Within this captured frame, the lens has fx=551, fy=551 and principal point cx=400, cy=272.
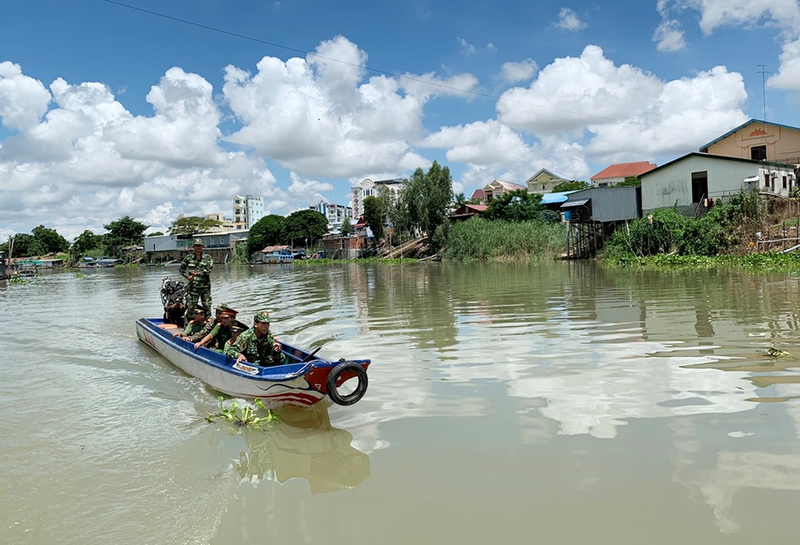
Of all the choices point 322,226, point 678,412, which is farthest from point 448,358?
point 322,226

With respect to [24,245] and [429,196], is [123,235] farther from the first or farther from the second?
[429,196]

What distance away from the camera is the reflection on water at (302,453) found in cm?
523

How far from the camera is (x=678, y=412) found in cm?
612

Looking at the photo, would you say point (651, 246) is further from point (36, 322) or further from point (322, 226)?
point (322, 226)

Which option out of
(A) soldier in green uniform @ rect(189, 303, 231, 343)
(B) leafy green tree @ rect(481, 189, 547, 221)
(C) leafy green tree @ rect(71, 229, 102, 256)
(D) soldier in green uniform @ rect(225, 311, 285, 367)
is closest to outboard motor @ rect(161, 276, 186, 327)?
(A) soldier in green uniform @ rect(189, 303, 231, 343)

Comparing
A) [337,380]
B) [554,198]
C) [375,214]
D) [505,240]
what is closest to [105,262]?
[375,214]

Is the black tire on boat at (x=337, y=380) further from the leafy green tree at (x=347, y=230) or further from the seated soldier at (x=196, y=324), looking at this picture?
the leafy green tree at (x=347, y=230)

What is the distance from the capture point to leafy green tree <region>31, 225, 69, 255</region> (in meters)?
106

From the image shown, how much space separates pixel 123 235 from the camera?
9525cm

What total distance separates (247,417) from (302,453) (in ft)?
3.95

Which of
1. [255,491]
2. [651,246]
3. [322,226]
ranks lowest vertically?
[255,491]

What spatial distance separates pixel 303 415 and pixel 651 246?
3056 centimetres

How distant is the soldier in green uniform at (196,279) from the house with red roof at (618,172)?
79850 millimetres

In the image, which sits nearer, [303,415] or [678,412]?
[678,412]
